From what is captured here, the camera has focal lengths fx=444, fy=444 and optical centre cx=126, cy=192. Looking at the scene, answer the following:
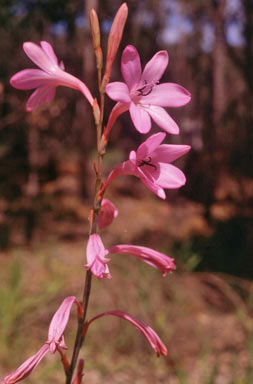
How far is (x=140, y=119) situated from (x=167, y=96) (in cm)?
10

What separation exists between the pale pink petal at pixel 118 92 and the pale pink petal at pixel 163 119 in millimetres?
69

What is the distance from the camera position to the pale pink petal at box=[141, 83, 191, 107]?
2.51ft

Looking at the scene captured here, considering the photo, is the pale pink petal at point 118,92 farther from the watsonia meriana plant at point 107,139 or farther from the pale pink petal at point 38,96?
the pale pink petal at point 38,96

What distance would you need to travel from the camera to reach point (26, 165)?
342 inches

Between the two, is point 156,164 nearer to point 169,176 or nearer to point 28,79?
point 169,176

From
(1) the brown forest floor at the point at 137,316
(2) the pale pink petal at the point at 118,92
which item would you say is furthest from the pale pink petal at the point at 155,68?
(1) the brown forest floor at the point at 137,316

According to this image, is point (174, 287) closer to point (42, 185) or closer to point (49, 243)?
point (49, 243)

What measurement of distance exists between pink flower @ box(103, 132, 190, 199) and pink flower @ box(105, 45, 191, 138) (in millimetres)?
34

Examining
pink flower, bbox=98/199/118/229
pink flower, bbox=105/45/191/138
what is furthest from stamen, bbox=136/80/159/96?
pink flower, bbox=98/199/118/229

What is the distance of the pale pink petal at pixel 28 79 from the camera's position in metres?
0.75

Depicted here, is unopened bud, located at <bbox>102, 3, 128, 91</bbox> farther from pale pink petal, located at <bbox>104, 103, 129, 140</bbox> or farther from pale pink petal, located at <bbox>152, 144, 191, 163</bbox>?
pale pink petal, located at <bbox>152, 144, 191, 163</bbox>

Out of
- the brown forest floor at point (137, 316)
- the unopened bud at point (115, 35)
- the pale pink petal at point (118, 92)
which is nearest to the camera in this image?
the pale pink petal at point (118, 92)

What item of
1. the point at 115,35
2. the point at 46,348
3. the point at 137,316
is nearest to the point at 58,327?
the point at 46,348

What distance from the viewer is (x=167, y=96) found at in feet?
2.58
